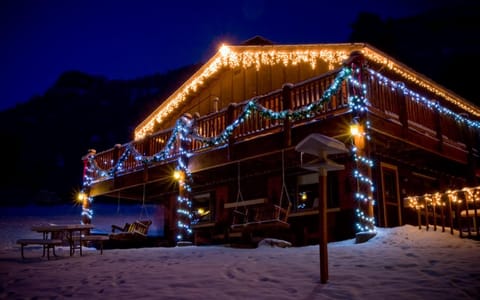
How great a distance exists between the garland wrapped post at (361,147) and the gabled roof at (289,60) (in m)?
2.04

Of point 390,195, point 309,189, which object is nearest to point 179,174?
point 309,189

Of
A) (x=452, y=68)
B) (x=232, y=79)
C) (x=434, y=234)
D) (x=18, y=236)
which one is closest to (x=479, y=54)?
(x=452, y=68)

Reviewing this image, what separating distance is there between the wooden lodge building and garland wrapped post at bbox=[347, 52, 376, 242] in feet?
0.08

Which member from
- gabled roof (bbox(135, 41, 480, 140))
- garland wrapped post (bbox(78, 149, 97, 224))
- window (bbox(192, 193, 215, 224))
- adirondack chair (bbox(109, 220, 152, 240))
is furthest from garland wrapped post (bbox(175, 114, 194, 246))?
garland wrapped post (bbox(78, 149, 97, 224))

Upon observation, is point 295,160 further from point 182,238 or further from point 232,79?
point 232,79

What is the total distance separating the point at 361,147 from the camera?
1067 centimetres

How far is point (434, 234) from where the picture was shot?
9.85m

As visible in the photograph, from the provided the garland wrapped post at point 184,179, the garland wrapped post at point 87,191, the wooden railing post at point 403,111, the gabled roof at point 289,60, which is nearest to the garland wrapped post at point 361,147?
the wooden railing post at point 403,111

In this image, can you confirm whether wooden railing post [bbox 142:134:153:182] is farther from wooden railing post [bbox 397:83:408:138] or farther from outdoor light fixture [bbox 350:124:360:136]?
wooden railing post [bbox 397:83:408:138]

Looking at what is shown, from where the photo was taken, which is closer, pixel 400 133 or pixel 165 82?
pixel 400 133

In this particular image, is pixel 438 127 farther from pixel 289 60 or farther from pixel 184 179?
pixel 184 179

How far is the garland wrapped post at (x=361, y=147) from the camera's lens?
10.3 meters

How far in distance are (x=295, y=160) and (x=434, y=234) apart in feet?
17.4

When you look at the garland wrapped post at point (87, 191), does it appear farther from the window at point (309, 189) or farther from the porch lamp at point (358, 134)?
the porch lamp at point (358, 134)
